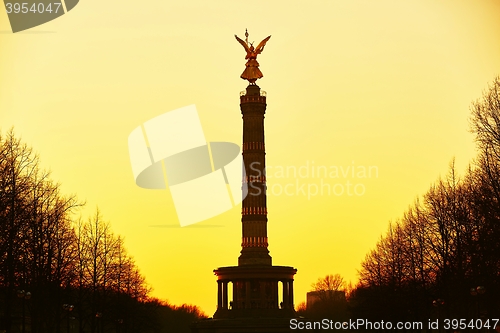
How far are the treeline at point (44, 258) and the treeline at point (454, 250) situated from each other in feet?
91.0

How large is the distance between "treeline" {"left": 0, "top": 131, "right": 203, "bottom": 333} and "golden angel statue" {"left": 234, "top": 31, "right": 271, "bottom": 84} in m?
34.9

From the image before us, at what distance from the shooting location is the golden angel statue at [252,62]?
126 m

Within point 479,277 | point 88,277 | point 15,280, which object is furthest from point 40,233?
point 479,277

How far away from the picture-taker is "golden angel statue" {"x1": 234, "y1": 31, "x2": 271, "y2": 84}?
125812 millimetres

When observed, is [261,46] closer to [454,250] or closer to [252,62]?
[252,62]

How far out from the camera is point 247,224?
118188 mm

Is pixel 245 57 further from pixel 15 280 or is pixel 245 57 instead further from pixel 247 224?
pixel 15 280

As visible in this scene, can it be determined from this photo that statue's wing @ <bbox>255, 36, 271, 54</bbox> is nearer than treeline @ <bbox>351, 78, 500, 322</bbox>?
No

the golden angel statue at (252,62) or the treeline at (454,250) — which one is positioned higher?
the golden angel statue at (252,62)

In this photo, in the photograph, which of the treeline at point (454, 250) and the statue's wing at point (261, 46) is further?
the statue's wing at point (261, 46)

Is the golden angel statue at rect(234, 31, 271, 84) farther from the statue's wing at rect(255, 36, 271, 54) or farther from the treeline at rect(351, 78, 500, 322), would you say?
the treeline at rect(351, 78, 500, 322)

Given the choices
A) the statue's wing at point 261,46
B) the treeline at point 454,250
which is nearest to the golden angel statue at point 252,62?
the statue's wing at point 261,46

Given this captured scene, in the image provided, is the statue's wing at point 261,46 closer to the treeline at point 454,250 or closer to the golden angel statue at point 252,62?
the golden angel statue at point 252,62

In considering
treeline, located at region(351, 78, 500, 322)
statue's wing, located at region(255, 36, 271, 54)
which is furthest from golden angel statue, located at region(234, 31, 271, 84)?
treeline, located at region(351, 78, 500, 322)
